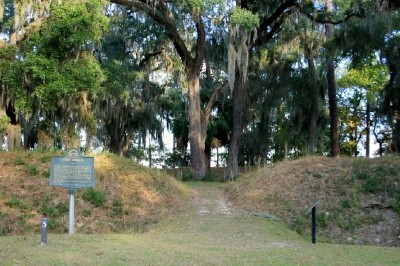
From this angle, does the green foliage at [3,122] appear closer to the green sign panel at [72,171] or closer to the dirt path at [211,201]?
the green sign panel at [72,171]

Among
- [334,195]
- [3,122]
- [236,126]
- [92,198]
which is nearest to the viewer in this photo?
[92,198]

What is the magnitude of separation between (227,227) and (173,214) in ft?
7.48

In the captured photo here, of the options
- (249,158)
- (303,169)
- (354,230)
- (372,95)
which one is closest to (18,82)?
(303,169)

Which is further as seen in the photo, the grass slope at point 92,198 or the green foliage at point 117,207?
the green foliage at point 117,207

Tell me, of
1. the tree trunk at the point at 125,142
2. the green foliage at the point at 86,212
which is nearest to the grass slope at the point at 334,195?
the green foliage at the point at 86,212

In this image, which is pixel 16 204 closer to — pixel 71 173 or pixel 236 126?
pixel 71 173

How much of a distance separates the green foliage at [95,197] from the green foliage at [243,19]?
9.30 metres

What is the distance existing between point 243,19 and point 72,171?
437 inches

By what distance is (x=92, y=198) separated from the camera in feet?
49.0

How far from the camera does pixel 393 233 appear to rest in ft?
45.7

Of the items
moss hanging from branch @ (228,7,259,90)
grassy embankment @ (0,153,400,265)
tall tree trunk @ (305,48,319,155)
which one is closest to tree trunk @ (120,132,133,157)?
tall tree trunk @ (305,48,319,155)

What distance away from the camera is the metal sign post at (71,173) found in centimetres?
1161

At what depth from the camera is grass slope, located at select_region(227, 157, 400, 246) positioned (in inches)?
558

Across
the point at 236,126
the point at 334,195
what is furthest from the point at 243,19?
the point at 334,195
